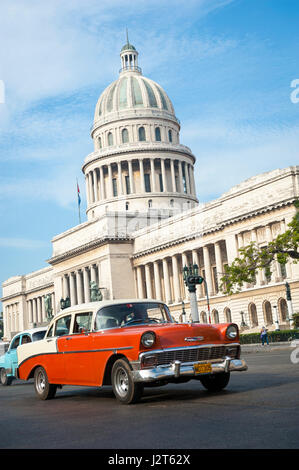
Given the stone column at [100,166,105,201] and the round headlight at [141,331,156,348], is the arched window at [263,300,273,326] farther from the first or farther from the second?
the round headlight at [141,331,156,348]

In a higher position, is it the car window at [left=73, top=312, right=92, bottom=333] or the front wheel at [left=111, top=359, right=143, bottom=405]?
the car window at [left=73, top=312, right=92, bottom=333]

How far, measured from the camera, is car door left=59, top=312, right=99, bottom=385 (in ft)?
35.7

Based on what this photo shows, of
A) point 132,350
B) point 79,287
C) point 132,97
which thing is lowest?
point 132,350

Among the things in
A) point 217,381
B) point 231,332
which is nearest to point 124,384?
point 217,381

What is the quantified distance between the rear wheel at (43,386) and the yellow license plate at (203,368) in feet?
13.3

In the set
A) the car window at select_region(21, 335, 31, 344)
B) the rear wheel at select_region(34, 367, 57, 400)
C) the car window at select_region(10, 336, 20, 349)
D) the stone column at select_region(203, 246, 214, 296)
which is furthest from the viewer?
the stone column at select_region(203, 246, 214, 296)

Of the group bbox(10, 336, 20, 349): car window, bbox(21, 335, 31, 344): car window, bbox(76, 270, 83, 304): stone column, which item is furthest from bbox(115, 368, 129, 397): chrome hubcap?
bbox(76, 270, 83, 304): stone column

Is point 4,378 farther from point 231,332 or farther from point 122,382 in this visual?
point 231,332

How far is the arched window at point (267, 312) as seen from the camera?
54.5m

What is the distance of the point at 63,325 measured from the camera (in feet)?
41.0

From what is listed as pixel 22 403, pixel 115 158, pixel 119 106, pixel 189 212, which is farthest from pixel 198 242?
pixel 22 403

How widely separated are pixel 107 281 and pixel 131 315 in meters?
64.6

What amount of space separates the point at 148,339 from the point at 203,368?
1103 mm
